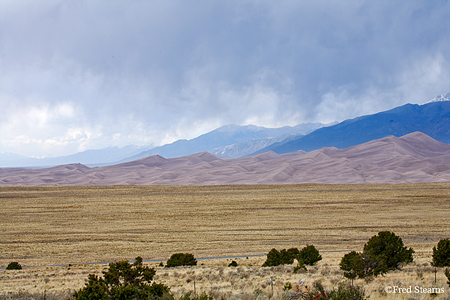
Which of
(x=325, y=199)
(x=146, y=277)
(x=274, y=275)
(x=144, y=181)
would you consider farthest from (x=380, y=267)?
(x=144, y=181)

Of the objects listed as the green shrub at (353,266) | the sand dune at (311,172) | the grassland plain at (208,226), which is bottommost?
the grassland plain at (208,226)

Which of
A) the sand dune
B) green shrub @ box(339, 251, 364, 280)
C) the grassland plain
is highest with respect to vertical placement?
the sand dune

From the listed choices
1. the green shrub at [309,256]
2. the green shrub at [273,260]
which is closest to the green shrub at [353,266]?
the green shrub at [309,256]

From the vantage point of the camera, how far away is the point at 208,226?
5416cm

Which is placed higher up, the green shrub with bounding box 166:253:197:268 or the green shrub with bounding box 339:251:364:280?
the green shrub with bounding box 339:251:364:280

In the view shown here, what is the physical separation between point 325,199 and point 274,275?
60.6 m

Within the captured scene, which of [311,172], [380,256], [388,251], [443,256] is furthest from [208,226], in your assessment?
[311,172]

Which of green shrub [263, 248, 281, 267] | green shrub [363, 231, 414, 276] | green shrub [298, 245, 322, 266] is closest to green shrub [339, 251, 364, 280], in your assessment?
green shrub [363, 231, 414, 276]

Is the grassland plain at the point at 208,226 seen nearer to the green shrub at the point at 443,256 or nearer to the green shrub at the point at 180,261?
the green shrub at the point at 443,256

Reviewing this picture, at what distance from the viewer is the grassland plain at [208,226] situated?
78.4ft

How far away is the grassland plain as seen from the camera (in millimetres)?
23903

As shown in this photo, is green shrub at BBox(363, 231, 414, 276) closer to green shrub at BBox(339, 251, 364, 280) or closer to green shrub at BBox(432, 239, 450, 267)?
green shrub at BBox(339, 251, 364, 280)

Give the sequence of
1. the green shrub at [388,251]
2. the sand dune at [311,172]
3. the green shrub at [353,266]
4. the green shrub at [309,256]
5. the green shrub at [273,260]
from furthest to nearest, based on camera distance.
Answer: the sand dune at [311,172] < the green shrub at [273,260] < the green shrub at [309,256] < the green shrub at [388,251] < the green shrub at [353,266]

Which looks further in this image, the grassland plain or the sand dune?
the sand dune
